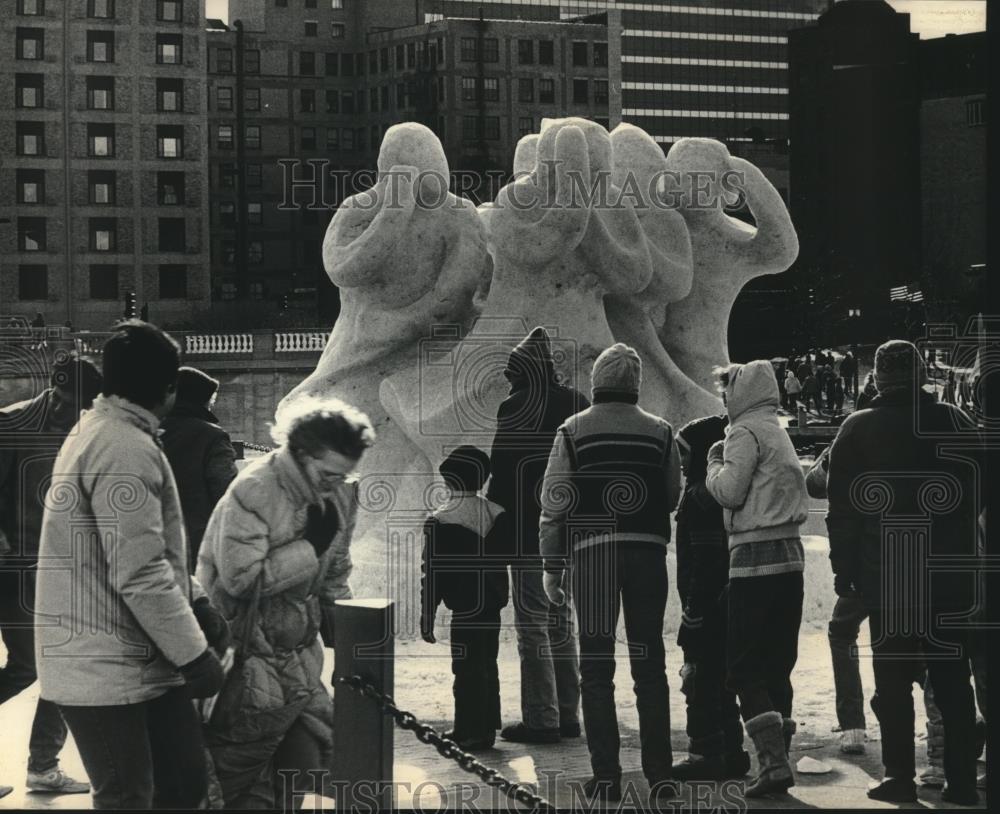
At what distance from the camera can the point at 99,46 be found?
77500 mm

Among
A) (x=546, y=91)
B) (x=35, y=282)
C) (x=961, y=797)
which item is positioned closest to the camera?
(x=961, y=797)

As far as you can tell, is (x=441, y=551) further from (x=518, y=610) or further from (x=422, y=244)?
(x=422, y=244)

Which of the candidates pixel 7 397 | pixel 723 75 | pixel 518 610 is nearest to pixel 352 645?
Result: pixel 518 610

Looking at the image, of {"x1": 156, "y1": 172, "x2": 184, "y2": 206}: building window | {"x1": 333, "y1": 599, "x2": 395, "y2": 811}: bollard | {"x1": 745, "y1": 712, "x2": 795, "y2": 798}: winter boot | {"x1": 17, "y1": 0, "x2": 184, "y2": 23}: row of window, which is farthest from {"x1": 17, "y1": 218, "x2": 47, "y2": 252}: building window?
{"x1": 333, "y1": 599, "x2": 395, "y2": 811}: bollard

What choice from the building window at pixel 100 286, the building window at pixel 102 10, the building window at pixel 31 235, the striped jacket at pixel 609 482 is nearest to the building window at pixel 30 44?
the building window at pixel 102 10

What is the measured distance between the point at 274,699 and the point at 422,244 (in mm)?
6723

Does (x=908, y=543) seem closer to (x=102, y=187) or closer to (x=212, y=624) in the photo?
(x=212, y=624)

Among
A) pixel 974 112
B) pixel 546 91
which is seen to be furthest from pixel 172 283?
pixel 974 112

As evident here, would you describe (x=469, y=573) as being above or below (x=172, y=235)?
below

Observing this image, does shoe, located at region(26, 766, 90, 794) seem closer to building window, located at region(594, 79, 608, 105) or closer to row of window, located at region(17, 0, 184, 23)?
row of window, located at region(17, 0, 184, 23)

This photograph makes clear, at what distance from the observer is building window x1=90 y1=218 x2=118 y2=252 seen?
77.4 meters

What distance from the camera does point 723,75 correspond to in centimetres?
10662

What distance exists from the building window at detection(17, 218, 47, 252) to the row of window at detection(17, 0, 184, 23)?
29.0ft

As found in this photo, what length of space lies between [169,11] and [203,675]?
7667cm
